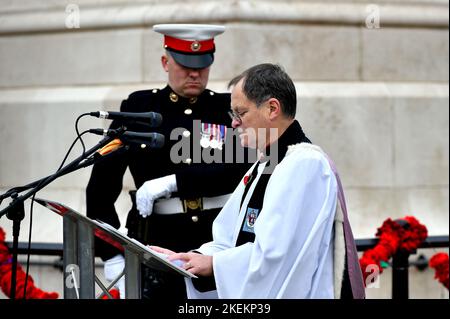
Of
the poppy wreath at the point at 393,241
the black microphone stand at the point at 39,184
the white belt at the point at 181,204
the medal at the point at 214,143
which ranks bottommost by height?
the poppy wreath at the point at 393,241

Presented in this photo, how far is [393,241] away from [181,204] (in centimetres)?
180

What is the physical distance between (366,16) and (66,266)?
158 inches

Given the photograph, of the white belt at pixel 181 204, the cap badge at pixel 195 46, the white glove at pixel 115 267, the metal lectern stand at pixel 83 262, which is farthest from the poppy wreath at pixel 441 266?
the metal lectern stand at pixel 83 262

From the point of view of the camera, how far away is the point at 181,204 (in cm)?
545

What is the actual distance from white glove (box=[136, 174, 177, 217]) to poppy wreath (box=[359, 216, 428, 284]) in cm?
178

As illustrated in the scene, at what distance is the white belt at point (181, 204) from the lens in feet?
17.8

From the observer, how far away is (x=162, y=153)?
549cm

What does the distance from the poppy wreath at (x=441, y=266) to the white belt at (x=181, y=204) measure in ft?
7.57

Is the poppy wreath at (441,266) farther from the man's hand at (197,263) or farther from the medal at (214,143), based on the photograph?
the man's hand at (197,263)

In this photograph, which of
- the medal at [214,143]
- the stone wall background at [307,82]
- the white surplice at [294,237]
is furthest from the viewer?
→ the stone wall background at [307,82]

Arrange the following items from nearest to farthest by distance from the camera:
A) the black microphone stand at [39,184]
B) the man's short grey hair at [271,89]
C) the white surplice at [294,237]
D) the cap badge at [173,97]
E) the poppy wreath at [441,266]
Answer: the white surplice at [294,237] < the man's short grey hair at [271,89] < the black microphone stand at [39,184] < the cap badge at [173,97] < the poppy wreath at [441,266]

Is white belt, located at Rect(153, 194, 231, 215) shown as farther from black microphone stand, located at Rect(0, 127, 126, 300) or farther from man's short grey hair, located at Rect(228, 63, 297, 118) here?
man's short grey hair, located at Rect(228, 63, 297, 118)

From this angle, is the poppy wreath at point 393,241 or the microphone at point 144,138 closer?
the microphone at point 144,138

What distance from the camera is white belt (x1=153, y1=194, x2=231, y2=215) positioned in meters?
5.42
